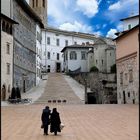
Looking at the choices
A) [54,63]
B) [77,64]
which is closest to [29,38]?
[77,64]

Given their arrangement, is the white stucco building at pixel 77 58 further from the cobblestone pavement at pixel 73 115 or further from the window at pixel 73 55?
the cobblestone pavement at pixel 73 115

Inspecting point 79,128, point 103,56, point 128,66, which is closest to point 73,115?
point 79,128

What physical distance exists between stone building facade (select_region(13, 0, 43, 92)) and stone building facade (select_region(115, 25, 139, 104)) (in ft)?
47.0

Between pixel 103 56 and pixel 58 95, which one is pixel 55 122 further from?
pixel 103 56

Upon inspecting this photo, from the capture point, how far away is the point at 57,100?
4719 centimetres

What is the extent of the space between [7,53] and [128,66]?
51.3 ft

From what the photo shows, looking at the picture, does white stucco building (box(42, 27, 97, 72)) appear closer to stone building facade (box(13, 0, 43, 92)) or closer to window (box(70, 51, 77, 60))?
window (box(70, 51, 77, 60))

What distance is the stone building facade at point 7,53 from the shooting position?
151 ft

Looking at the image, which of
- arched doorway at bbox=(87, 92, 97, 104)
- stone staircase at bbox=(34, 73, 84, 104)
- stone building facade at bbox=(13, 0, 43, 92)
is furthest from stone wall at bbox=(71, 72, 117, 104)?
stone building facade at bbox=(13, 0, 43, 92)

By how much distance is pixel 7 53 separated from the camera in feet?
156

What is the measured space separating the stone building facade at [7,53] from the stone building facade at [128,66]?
14793mm

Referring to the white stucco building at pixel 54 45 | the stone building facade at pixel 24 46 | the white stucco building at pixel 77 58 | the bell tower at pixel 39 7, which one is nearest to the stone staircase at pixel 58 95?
the stone building facade at pixel 24 46

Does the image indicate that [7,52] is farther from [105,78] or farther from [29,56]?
[105,78]

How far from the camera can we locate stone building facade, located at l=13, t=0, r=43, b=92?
171ft
